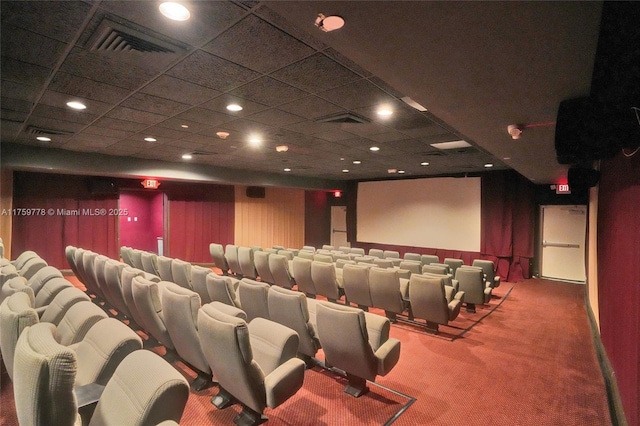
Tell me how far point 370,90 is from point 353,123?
4.25 ft

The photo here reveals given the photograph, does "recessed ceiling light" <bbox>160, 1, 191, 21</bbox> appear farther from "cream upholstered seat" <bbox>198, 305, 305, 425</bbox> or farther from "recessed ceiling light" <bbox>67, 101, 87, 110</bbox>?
"recessed ceiling light" <bbox>67, 101, 87, 110</bbox>

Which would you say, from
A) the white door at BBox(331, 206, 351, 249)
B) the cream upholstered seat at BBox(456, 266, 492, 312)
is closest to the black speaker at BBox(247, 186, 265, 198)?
the white door at BBox(331, 206, 351, 249)

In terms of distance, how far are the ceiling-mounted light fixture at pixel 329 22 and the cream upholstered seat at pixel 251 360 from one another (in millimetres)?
1865

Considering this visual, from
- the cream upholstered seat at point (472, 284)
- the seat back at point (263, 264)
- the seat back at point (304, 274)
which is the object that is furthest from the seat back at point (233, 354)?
the cream upholstered seat at point (472, 284)

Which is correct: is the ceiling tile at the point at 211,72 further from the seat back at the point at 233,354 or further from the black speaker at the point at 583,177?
the black speaker at the point at 583,177

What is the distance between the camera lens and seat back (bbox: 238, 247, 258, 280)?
294 inches

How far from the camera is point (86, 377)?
191cm

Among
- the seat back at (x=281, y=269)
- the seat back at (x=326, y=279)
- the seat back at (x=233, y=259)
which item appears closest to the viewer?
the seat back at (x=326, y=279)

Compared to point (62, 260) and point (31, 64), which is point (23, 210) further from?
point (31, 64)

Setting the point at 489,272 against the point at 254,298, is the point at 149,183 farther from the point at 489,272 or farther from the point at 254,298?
the point at 489,272

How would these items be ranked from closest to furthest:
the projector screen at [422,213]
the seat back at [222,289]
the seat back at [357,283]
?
the seat back at [222,289]
the seat back at [357,283]
the projector screen at [422,213]

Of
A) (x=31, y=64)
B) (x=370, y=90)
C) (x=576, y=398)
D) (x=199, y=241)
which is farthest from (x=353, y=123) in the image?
(x=199, y=241)

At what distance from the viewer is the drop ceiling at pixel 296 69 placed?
1.77 m

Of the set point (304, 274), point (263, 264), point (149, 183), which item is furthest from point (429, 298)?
point (149, 183)
